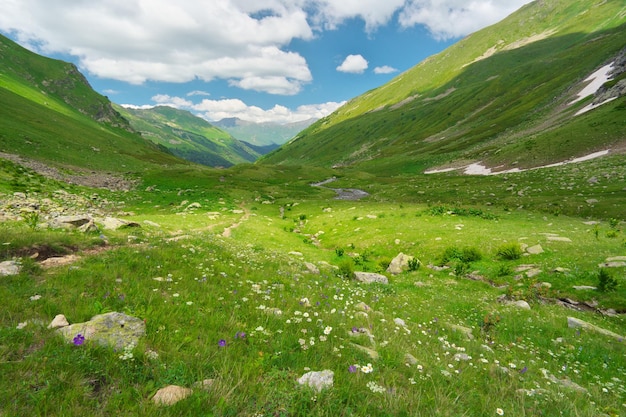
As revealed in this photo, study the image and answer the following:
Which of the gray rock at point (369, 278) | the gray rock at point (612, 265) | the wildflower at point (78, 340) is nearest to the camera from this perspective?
the wildflower at point (78, 340)

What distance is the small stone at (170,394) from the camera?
340 centimetres

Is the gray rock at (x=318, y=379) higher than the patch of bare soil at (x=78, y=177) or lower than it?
higher

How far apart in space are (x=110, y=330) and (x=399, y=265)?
60.0ft

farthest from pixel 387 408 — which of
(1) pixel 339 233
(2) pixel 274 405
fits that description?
(1) pixel 339 233

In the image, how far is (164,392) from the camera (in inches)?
139

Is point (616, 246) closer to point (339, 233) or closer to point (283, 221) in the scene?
point (339, 233)

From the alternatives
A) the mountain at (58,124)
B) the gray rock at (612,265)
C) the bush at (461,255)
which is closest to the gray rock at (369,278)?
the bush at (461,255)

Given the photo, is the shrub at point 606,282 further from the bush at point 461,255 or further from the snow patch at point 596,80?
the snow patch at point 596,80

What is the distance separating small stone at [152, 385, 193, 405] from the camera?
340cm

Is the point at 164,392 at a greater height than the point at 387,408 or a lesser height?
lesser

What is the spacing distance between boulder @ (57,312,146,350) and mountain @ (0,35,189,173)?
69.6 meters

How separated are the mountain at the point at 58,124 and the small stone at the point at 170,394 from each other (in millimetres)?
71727

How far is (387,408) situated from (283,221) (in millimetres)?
35781

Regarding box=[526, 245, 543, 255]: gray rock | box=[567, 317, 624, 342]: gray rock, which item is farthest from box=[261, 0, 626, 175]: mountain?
box=[567, 317, 624, 342]: gray rock
